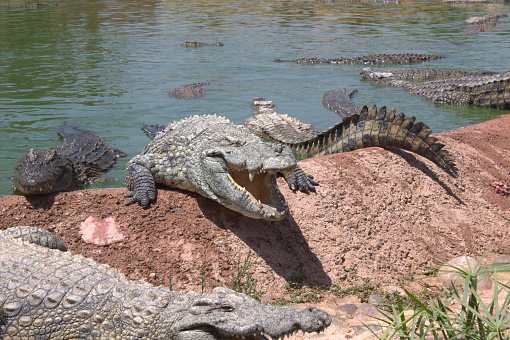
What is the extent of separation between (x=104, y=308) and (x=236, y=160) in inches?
62.4

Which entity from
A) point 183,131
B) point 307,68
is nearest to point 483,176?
point 183,131

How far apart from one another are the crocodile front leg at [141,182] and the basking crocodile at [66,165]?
0.94 metres

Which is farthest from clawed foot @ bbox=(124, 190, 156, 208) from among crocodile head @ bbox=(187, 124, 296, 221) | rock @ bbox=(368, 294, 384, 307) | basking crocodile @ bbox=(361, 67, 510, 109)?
basking crocodile @ bbox=(361, 67, 510, 109)

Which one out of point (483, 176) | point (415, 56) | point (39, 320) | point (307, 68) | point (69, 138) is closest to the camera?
point (39, 320)

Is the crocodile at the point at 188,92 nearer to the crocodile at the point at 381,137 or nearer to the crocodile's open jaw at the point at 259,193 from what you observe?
the crocodile at the point at 381,137

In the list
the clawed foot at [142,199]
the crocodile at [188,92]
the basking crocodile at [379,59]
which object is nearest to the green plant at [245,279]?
the clawed foot at [142,199]

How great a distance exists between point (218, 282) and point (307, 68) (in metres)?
12.8

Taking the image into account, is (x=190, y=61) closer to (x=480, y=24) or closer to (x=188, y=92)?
(x=188, y=92)

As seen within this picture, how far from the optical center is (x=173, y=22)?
83.1 ft

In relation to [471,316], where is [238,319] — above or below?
below

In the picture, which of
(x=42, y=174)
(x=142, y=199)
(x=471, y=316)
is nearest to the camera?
(x=471, y=316)

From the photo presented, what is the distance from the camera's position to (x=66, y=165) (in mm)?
6055

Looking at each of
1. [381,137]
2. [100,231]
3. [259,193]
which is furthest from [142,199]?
[381,137]

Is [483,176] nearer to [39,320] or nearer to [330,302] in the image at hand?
[330,302]
